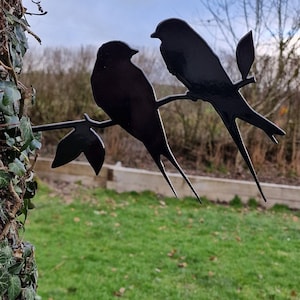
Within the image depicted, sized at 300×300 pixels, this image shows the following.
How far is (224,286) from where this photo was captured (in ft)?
7.65

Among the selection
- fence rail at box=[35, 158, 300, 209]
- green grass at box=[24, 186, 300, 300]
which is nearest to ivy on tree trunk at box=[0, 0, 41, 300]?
green grass at box=[24, 186, 300, 300]

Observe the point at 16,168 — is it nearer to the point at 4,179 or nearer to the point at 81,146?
the point at 4,179

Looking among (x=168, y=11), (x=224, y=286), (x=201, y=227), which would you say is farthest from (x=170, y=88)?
(x=224, y=286)

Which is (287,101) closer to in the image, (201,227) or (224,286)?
(201,227)

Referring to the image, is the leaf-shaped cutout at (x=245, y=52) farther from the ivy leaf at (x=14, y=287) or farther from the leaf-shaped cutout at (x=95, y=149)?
the ivy leaf at (x=14, y=287)

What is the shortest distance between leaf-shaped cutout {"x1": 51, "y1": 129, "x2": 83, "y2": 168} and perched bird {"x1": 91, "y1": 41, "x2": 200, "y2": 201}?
0.11m

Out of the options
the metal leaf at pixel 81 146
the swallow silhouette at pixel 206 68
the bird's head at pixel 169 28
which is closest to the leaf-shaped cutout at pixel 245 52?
the swallow silhouette at pixel 206 68

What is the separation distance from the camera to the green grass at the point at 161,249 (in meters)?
2.30

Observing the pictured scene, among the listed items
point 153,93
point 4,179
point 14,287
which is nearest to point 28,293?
point 14,287

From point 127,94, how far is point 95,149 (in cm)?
18

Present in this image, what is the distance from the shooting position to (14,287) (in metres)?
0.78

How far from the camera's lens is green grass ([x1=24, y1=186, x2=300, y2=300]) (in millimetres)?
2305

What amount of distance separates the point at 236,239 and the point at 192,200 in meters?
1.05

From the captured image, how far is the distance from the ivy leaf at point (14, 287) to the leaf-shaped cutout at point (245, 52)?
0.61 m
